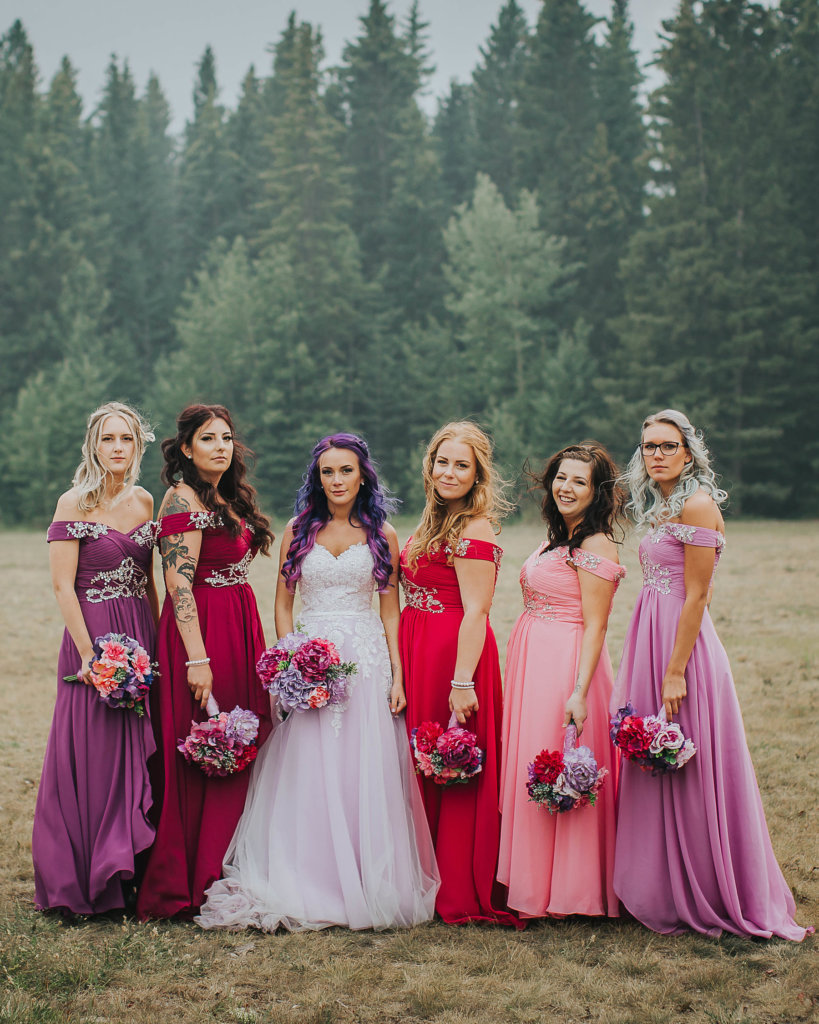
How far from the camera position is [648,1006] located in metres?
3.98

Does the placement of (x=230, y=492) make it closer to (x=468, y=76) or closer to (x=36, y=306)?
(x=36, y=306)

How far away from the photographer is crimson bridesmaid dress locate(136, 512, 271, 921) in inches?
194

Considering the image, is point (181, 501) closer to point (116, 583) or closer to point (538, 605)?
point (116, 583)

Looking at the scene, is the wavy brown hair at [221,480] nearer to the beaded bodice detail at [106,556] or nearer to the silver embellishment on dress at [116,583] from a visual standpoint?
the beaded bodice detail at [106,556]

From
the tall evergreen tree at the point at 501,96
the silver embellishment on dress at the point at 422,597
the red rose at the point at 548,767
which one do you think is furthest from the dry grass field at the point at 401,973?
the tall evergreen tree at the point at 501,96

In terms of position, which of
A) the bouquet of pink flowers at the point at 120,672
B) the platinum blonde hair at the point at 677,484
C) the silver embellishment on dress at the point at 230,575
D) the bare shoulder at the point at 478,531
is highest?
the platinum blonde hair at the point at 677,484

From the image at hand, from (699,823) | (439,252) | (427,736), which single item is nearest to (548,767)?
(427,736)

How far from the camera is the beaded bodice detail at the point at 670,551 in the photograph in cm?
459

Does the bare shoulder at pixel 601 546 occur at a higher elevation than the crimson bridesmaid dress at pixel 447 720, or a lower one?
higher

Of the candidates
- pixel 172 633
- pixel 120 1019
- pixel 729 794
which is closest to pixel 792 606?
pixel 729 794

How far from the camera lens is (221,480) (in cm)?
535

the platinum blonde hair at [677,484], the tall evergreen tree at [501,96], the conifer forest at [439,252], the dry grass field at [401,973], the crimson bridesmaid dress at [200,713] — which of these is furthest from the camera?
the tall evergreen tree at [501,96]

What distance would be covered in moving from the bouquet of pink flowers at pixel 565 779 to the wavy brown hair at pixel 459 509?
1.17 m

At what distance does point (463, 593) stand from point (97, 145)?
49.9 meters
